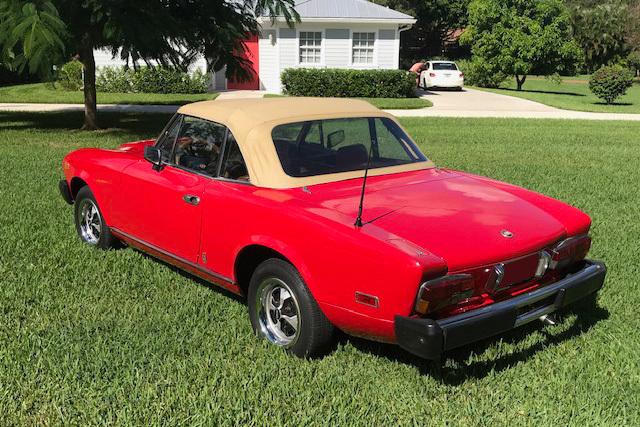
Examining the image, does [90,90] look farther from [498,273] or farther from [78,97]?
[498,273]

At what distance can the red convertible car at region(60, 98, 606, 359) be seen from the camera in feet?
10.3

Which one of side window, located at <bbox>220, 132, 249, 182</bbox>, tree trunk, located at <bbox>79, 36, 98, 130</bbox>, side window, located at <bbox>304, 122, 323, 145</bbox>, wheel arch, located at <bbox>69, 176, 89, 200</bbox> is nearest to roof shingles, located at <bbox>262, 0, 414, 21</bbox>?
tree trunk, located at <bbox>79, 36, 98, 130</bbox>

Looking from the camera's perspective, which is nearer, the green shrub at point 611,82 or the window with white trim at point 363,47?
the green shrub at point 611,82

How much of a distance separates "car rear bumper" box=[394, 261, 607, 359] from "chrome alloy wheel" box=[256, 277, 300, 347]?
80cm

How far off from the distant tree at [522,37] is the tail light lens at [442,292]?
109ft

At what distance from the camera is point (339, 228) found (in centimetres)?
330

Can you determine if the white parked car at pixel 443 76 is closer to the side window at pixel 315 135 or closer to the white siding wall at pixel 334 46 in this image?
the white siding wall at pixel 334 46

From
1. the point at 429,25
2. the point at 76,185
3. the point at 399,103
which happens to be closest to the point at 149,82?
the point at 399,103

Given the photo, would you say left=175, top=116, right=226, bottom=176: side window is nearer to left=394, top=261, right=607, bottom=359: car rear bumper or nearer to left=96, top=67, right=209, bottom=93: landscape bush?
left=394, top=261, right=607, bottom=359: car rear bumper

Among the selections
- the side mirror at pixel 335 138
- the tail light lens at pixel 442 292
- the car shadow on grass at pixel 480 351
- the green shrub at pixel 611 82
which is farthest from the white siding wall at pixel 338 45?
the tail light lens at pixel 442 292

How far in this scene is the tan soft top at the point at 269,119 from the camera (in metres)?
3.97

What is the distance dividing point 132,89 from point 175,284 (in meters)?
24.0

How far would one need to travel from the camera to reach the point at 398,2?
162 ft

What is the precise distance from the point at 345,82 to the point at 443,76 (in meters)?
8.66
